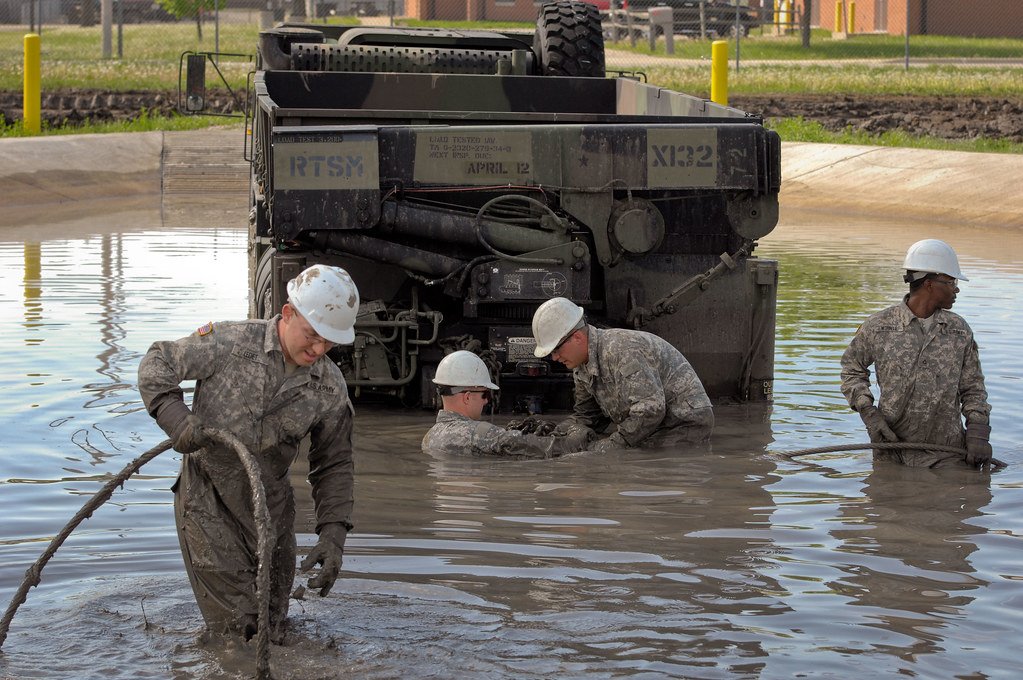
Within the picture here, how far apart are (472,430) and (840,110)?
20.6m

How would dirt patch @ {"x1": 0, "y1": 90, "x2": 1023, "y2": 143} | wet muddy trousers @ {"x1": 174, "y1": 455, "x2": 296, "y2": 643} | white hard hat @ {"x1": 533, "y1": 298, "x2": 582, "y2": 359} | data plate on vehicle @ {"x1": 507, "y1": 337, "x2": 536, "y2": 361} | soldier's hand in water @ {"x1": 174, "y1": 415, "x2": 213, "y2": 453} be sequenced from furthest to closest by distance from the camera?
dirt patch @ {"x1": 0, "y1": 90, "x2": 1023, "y2": 143} < data plate on vehicle @ {"x1": 507, "y1": 337, "x2": 536, "y2": 361} < white hard hat @ {"x1": 533, "y1": 298, "x2": 582, "y2": 359} < wet muddy trousers @ {"x1": 174, "y1": 455, "x2": 296, "y2": 643} < soldier's hand in water @ {"x1": 174, "y1": 415, "x2": 213, "y2": 453}

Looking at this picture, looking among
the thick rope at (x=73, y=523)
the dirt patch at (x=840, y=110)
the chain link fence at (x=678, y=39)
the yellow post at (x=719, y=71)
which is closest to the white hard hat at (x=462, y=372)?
the thick rope at (x=73, y=523)

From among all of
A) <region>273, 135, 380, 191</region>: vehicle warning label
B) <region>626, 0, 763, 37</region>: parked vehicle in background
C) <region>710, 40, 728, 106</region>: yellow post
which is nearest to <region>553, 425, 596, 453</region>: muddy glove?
<region>273, 135, 380, 191</region>: vehicle warning label

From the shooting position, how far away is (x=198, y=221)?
20.3 m

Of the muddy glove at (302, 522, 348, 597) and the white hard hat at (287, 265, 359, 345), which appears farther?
the muddy glove at (302, 522, 348, 597)

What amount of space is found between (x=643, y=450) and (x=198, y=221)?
12.2m

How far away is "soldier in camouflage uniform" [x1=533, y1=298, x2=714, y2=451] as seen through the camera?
884cm

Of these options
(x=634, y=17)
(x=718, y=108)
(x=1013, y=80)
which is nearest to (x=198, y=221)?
(x=718, y=108)

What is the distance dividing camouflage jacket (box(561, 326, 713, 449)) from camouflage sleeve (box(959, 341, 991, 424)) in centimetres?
149

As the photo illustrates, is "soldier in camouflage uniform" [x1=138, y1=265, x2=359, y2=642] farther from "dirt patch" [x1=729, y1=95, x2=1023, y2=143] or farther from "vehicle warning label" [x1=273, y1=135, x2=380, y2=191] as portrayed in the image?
"dirt patch" [x1=729, y1=95, x2=1023, y2=143]

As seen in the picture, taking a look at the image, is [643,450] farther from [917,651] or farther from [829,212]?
[829,212]

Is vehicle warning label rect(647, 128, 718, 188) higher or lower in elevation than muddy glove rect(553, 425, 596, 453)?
higher

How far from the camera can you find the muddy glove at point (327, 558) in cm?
562

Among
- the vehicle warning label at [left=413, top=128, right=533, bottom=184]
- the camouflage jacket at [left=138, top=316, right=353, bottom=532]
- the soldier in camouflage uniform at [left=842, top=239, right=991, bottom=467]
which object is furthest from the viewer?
the vehicle warning label at [left=413, top=128, right=533, bottom=184]
